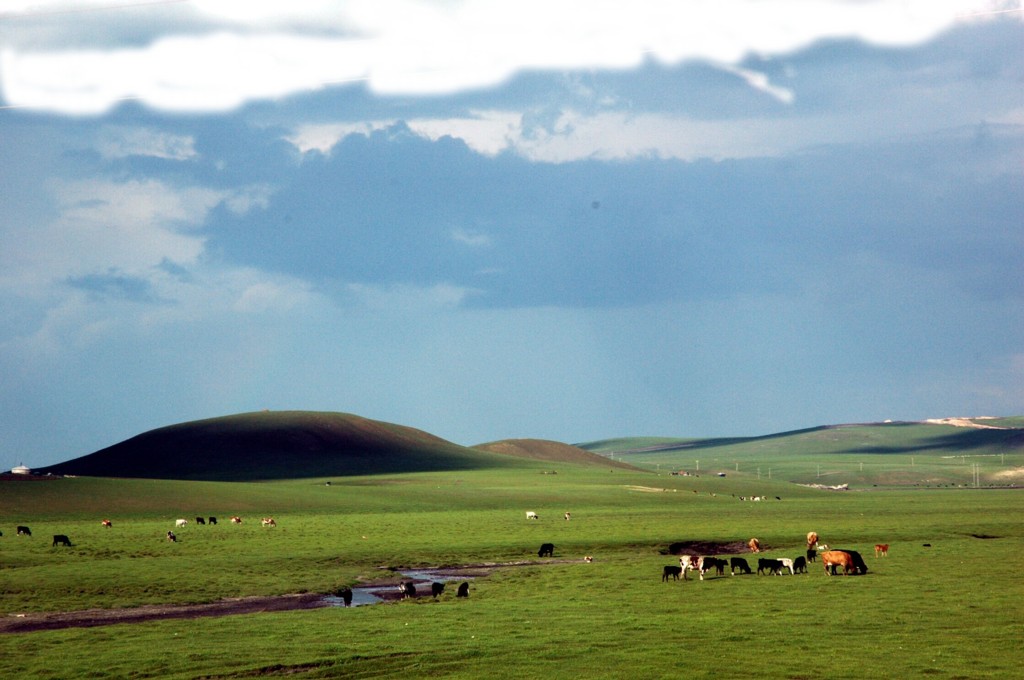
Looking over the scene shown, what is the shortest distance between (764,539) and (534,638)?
3954cm

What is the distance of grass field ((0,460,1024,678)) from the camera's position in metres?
28.3

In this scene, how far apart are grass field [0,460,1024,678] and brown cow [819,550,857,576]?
1.74m

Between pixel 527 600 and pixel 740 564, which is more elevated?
pixel 740 564

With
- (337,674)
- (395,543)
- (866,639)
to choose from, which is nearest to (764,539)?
(395,543)

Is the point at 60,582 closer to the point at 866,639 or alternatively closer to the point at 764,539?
the point at 866,639

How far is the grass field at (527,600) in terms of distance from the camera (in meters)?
28.3

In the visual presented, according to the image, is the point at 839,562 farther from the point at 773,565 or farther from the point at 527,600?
the point at 527,600

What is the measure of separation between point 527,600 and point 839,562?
556 inches

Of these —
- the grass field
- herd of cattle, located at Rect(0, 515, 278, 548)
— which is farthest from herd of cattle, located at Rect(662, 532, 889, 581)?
herd of cattle, located at Rect(0, 515, 278, 548)

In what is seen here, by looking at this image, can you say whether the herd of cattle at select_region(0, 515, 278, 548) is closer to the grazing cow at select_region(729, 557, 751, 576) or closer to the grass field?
the grass field

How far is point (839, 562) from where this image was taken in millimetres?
46469

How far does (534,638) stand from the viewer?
104 feet

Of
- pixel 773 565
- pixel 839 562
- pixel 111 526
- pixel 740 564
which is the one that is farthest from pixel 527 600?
pixel 111 526

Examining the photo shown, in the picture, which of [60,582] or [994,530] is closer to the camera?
[60,582]
